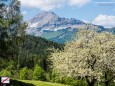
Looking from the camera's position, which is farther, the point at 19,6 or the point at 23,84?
the point at 19,6

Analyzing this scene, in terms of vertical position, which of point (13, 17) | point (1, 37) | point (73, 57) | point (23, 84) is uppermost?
point (13, 17)

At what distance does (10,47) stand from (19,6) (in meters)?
9.97

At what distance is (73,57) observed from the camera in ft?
187

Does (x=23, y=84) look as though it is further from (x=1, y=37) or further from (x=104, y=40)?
(x=104, y=40)

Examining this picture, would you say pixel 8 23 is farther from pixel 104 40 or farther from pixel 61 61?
pixel 104 40

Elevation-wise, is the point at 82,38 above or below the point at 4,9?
below

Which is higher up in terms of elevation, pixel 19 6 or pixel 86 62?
pixel 19 6

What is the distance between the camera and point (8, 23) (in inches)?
2352

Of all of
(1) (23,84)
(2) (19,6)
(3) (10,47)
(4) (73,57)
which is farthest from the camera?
(2) (19,6)

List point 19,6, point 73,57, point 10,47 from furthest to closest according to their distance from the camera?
point 19,6 < point 10,47 < point 73,57

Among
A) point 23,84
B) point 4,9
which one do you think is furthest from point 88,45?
point 4,9

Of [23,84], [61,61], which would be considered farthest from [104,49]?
[23,84]

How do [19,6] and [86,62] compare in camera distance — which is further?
[19,6]

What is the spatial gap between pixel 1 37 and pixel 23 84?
36.8ft
